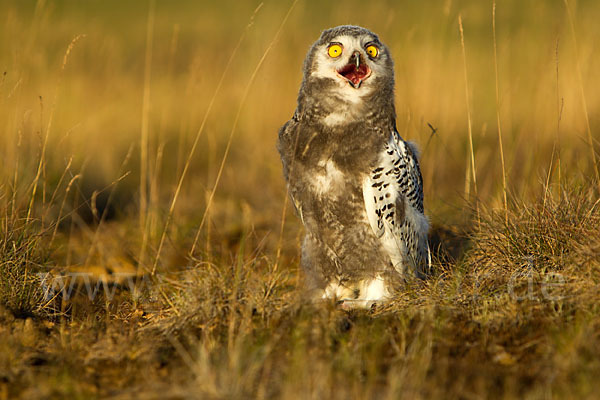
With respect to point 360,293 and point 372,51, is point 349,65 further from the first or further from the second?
point 360,293

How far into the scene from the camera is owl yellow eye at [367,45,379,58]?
374cm

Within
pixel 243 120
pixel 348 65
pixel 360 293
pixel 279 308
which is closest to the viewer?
pixel 279 308

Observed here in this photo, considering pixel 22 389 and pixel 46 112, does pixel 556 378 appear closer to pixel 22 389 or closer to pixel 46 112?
pixel 22 389

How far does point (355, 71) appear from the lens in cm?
368

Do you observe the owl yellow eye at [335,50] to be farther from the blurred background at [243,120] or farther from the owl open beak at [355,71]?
the blurred background at [243,120]

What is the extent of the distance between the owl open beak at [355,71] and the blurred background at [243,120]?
1.82ft

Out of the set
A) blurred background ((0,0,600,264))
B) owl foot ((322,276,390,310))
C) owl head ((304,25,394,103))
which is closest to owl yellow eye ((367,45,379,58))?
owl head ((304,25,394,103))

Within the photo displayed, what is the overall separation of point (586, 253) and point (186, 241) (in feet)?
11.0

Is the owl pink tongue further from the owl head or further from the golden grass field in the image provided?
the golden grass field

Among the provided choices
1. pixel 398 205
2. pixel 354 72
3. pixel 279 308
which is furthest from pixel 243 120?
pixel 279 308

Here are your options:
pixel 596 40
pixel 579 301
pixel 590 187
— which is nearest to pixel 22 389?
pixel 579 301

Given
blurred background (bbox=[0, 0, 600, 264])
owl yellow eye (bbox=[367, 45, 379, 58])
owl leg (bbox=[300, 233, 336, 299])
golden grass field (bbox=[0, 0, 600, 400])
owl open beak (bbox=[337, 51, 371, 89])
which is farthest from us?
blurred background (bbox=[0, 0, 600, 264])

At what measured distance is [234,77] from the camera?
446 inches

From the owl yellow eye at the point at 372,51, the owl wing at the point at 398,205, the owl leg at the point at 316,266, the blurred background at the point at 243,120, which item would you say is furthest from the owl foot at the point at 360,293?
the owl yellow eye at the point at 372,51
